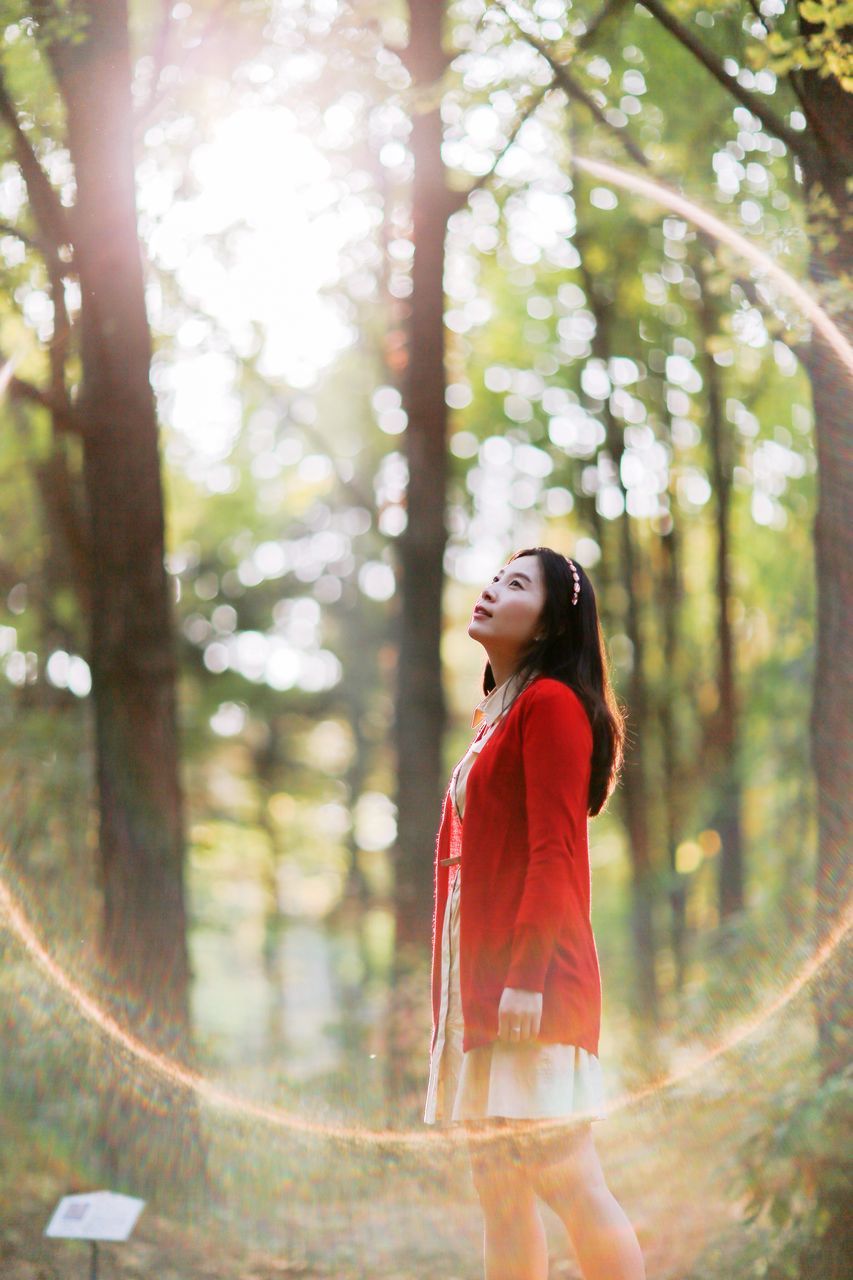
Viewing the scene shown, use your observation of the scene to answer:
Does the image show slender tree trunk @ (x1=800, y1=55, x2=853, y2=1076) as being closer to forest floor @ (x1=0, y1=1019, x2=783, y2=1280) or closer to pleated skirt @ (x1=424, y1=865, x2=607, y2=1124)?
forest floor @ (x1=0, y1=1019, x2=783, y2=1280)

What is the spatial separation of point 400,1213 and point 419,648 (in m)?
3.89

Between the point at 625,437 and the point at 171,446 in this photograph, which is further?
the point at 171,446

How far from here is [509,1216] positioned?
3.24 meters

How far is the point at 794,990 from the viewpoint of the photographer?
5.51 m

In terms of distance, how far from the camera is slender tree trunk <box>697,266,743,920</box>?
13422 millimetres

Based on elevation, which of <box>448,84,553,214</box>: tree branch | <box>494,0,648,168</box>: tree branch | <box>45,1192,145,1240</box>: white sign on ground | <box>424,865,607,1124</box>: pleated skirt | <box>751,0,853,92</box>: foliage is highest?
<box>448,84,553,214</box>: tree branch

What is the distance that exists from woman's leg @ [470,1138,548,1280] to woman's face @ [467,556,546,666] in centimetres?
127

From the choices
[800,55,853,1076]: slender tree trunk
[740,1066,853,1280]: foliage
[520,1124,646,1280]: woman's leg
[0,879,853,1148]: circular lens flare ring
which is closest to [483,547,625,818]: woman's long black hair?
[520,1124,646,1280]: woman's leg

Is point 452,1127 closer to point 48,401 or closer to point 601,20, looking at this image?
point 48,401

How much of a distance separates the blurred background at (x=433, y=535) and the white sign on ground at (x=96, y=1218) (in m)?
0.80

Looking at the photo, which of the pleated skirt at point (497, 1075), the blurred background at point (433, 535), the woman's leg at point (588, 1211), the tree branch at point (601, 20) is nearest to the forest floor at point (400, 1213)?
the blurred background at point (433, 535)

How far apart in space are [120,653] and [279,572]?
1602 centimetres

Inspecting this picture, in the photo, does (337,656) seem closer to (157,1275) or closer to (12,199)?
(12,199)

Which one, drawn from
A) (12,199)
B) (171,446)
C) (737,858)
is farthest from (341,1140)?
(171,446)
